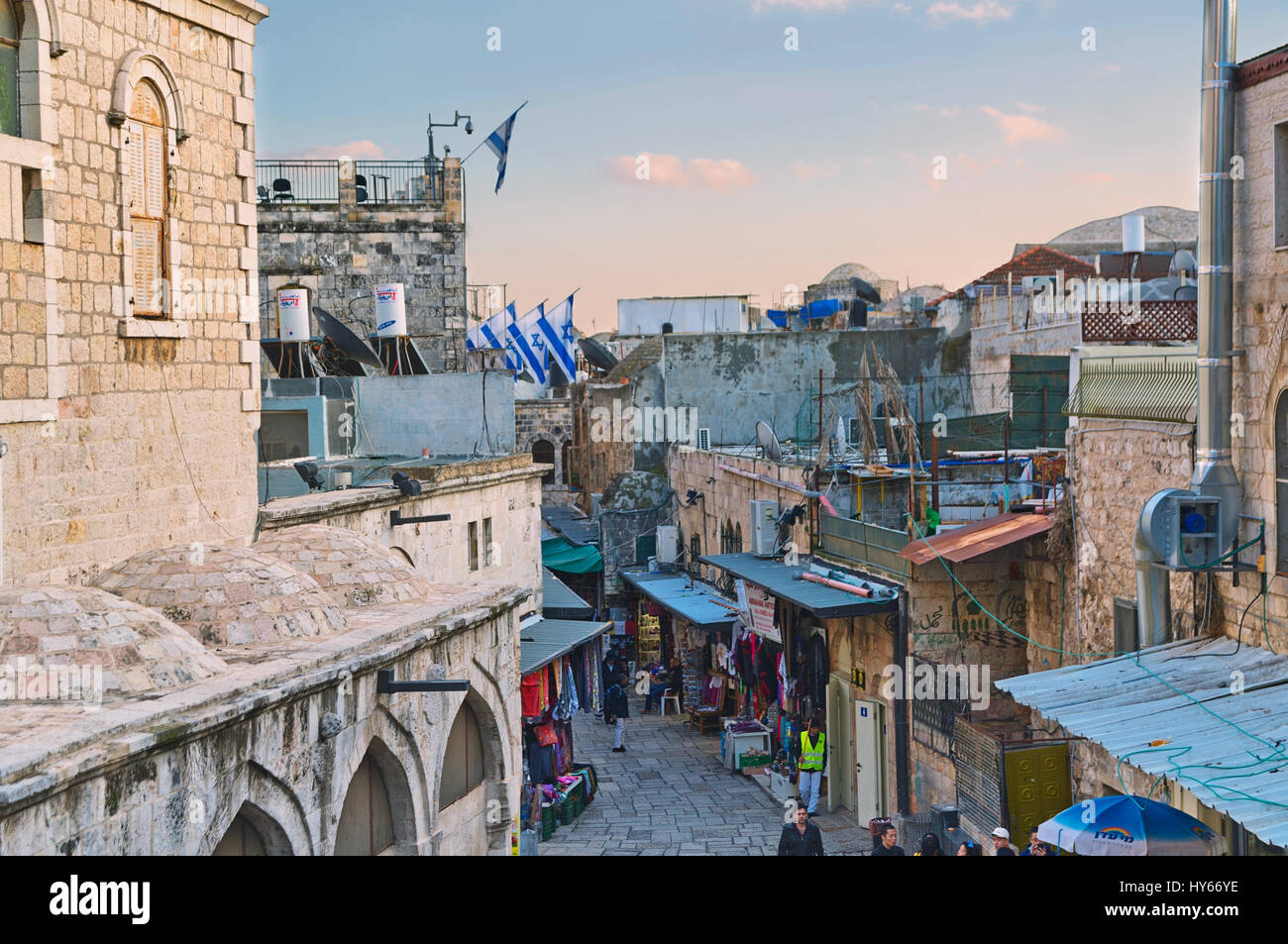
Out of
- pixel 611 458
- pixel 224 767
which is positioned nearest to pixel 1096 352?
pixel 224 767

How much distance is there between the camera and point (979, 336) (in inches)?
1272

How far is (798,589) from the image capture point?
1992 centimetres

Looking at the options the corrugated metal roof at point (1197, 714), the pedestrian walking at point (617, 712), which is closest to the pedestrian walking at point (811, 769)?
the pedestrian walking at point (617, 712)

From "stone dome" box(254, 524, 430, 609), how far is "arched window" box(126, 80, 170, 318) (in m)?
2.30

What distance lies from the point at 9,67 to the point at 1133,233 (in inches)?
471

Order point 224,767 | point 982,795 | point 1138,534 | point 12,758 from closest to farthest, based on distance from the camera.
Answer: point 12,758
point 224,767
point 1138,534
point 982,795

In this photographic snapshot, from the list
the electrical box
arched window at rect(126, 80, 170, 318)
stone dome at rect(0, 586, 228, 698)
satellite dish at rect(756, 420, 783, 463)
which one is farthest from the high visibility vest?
stone dome at rect(0, 586, 228, 698)

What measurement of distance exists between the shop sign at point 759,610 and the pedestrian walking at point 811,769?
186 centimetres

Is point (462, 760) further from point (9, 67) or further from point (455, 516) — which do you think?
point (455, 516)

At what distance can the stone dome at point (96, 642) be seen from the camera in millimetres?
7641

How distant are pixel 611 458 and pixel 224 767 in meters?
34.3

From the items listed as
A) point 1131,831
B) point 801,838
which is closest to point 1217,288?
point 1131,831

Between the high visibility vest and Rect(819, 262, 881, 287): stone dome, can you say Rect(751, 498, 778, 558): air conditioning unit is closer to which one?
the high visibility vest
